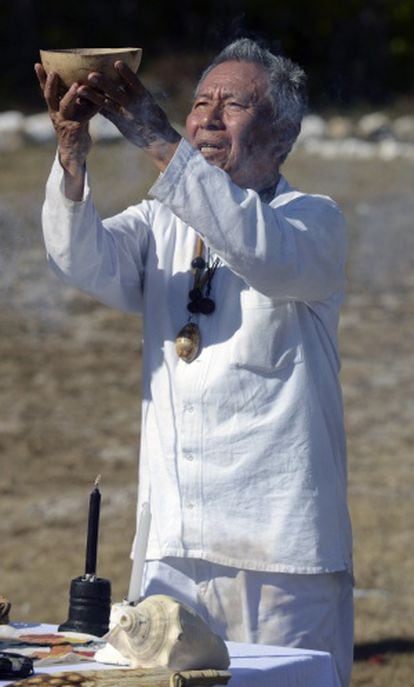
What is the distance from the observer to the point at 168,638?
8.44 feet

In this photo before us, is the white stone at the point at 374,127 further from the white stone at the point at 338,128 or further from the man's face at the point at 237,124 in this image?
the man's face at the point at 237,124

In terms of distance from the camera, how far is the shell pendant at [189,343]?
3.22 metres

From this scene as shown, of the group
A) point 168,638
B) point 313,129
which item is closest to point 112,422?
point 168,638

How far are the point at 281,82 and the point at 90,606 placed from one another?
3.64 ft

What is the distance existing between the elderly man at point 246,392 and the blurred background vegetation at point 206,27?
20282mm

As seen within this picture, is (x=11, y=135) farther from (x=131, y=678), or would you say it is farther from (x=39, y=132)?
(x=131, y=678)

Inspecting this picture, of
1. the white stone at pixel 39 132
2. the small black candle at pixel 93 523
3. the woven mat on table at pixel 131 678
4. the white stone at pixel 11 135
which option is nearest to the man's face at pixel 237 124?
the small black candle at pixel 93 523

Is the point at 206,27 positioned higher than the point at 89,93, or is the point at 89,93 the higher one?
the point at 206,27

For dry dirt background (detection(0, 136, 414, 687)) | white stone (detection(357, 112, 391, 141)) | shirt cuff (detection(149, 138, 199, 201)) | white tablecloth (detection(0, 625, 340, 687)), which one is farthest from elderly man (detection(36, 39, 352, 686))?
white stone (detection(357, 112, 391, 141))

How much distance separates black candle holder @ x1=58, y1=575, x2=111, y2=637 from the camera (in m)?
2.94

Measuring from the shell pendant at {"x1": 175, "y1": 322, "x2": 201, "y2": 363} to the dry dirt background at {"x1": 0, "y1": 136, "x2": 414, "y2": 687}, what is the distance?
2401mm

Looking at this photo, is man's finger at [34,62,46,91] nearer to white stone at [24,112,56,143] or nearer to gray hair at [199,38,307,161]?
gray hair at [199,38,307,161]

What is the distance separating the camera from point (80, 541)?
276 inches

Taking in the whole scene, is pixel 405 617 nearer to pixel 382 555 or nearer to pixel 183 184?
pixel 382 555
